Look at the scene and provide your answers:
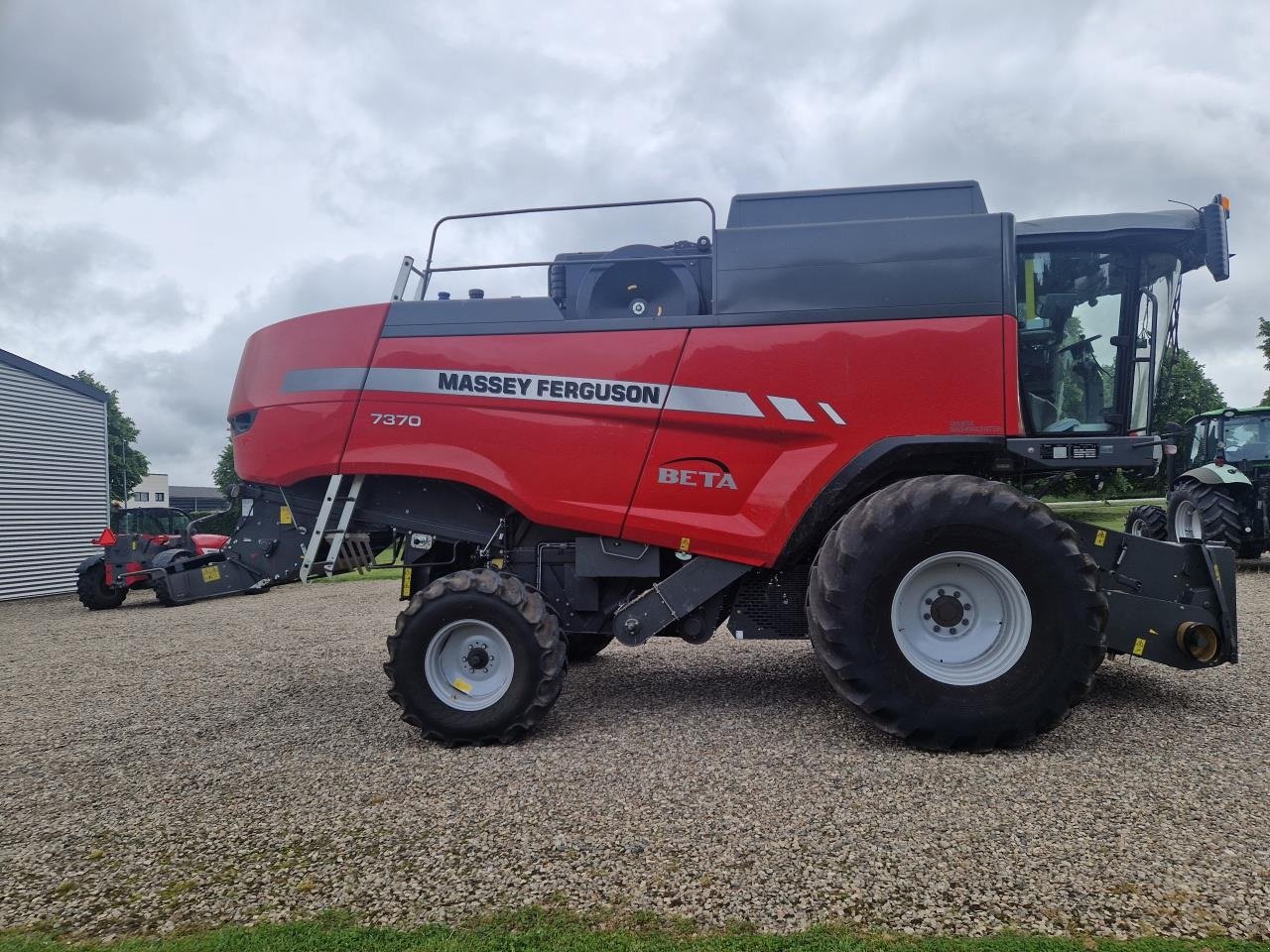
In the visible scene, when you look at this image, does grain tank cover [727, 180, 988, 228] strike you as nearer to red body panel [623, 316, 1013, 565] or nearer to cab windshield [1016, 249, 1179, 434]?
cab windshield [1016, 249, 1179, 434]

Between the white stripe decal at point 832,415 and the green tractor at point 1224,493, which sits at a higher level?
the white stripe decal at point 832,415

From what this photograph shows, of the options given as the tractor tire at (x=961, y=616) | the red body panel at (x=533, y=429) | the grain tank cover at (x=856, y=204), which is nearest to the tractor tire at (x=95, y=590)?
the red body panel at (x=533, y=429)

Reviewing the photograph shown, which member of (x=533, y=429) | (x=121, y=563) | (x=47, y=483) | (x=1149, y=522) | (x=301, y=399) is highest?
(x=301, y=399)

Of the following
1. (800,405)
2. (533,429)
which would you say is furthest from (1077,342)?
(533,429)

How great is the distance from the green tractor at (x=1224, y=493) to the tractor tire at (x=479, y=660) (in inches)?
385

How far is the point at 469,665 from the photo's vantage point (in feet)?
14.4

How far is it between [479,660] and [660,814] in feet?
5.18

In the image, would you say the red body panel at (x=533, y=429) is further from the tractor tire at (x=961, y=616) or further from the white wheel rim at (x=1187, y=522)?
the white wheel rim at (x=1187, y=522)

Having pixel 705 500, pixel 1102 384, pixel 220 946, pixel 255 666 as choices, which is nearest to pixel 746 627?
pixel 705 500

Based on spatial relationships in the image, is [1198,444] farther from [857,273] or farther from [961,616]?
[857,273]

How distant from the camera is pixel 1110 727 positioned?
13.8 feet

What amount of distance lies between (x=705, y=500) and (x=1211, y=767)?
2740 millimetres

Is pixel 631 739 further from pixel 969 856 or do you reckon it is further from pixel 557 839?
pixel 969 856

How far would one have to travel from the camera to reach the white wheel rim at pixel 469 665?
4320 millimetres
